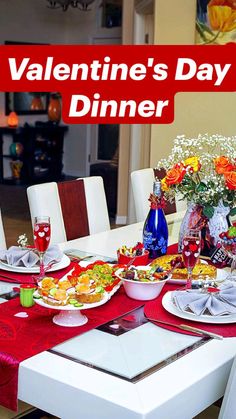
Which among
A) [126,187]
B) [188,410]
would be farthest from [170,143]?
[188,410]

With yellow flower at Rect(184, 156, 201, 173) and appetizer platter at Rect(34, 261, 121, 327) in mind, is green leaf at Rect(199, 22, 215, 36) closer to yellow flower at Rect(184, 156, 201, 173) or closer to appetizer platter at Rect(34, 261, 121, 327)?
yellow flower at Rect(184, 156, 201, 173)

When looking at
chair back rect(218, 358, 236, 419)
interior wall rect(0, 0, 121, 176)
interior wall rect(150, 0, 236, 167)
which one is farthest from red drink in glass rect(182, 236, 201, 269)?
interior wall rect(0, 0, 121, 176)

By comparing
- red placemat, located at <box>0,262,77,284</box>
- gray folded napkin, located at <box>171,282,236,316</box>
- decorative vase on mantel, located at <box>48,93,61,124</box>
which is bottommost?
red placemat, located at <box>0,262,77,284</box>

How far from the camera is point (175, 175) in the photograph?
2242 mm

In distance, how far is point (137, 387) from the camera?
1332 millimetres

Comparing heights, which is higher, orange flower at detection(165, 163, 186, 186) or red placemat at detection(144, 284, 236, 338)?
orange flower at detection(165, 163, 186, 186)

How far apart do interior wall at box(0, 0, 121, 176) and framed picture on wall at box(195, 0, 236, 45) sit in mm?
3689

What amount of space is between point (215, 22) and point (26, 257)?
3349 mm

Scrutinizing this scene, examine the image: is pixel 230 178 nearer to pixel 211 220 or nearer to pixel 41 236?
pixel 211 220

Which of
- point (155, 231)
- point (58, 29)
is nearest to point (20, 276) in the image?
point (155, 231)

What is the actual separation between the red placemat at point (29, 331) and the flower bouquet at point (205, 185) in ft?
1.82

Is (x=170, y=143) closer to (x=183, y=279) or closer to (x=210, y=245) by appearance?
(x=210, y=245)

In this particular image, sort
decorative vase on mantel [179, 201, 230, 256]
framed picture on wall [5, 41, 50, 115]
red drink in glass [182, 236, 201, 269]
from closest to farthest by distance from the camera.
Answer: red drink in glass [182, 236, 201, 269] → decorative vase on mantel [179, 201, 230, 256] → framed picture on wall [5, 41, 50, 115]

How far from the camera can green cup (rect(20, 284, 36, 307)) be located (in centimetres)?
176
